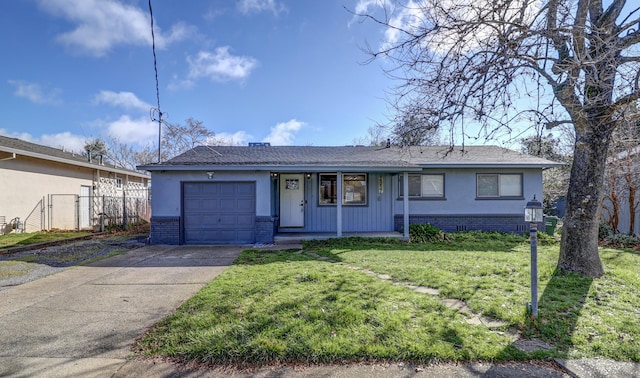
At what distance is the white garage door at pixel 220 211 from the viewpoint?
9.44m

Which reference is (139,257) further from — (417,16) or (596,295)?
(596,295)

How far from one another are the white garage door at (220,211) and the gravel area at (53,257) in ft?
6.09

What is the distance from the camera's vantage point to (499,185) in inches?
435

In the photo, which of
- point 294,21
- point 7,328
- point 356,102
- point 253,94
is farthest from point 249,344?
point 253,94

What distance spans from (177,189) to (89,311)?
19.1 feet

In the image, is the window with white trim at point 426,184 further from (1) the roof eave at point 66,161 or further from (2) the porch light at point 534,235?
(1) the roof eave at point 66,161

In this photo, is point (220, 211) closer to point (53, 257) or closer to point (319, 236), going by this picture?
point (319, 236)

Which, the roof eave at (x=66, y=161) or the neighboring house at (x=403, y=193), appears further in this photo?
the roof eave at (x=66, y=161)

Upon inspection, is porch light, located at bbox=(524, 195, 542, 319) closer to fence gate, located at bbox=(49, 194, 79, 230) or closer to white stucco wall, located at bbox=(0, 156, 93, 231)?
white stucco wall, located at bbox=(0, 156, 93, 231)

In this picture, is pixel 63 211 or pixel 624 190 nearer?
pixel 624 190

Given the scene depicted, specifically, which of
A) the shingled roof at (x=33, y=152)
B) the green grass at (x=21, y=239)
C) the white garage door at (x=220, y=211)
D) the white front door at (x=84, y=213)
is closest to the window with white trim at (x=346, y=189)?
the white garage door at (x=220, y=211)

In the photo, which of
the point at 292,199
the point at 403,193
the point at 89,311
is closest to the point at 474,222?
the point at 403,193

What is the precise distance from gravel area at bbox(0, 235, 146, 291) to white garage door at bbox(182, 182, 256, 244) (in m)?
1.86

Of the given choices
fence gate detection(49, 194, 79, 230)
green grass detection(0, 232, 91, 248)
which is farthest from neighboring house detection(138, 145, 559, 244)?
fence gate detection(49, 194, 79, 230)
